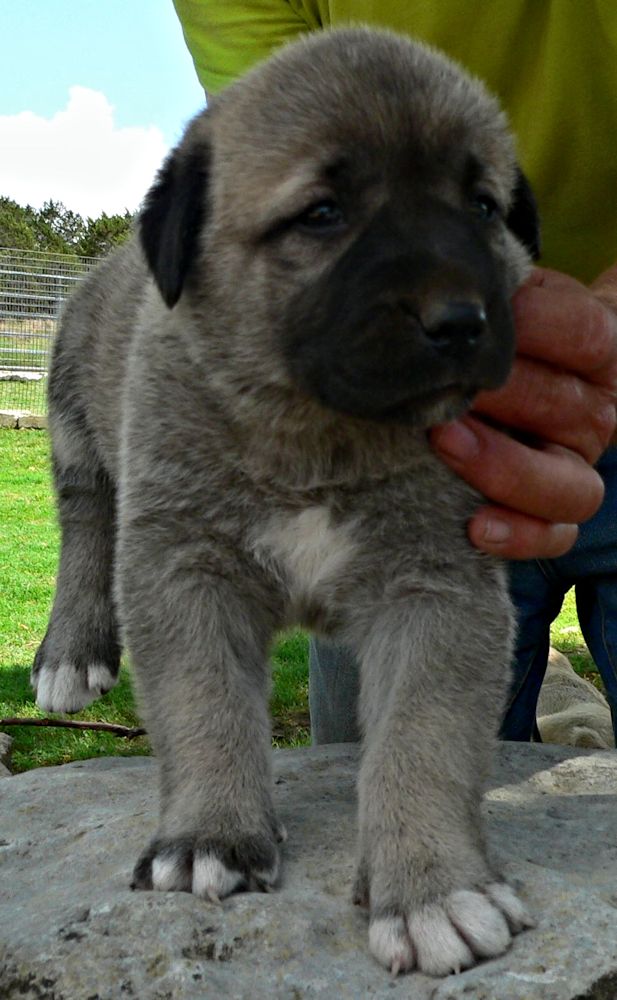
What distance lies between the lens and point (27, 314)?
17.6 m

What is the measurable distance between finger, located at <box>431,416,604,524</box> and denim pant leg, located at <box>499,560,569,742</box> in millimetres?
927

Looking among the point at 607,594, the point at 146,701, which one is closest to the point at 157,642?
the point at 146,701

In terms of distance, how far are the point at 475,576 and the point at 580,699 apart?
3865 mm

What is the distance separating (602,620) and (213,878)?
7.35ft

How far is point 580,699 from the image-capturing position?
20.0 ft

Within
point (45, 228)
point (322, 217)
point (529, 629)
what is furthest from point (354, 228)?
point (45, 228)

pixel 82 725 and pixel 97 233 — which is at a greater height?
pixel 97 233

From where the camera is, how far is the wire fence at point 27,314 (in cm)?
1752

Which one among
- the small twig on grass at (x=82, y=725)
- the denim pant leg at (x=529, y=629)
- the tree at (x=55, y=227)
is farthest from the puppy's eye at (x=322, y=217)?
the tree at (x=55, y=227)

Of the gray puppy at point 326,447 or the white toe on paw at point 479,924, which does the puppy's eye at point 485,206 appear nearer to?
the gray puppy at point 326,447

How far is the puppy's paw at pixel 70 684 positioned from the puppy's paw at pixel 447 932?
2.09m

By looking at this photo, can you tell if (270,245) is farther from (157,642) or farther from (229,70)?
(229,70)

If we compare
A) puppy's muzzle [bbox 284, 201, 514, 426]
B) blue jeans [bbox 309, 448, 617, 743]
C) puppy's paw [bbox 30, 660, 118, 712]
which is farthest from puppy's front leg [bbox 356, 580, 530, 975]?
puppy's paw [bbox 30, 660, 118, 712]

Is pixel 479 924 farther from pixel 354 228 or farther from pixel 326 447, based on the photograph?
pixel 354 228
